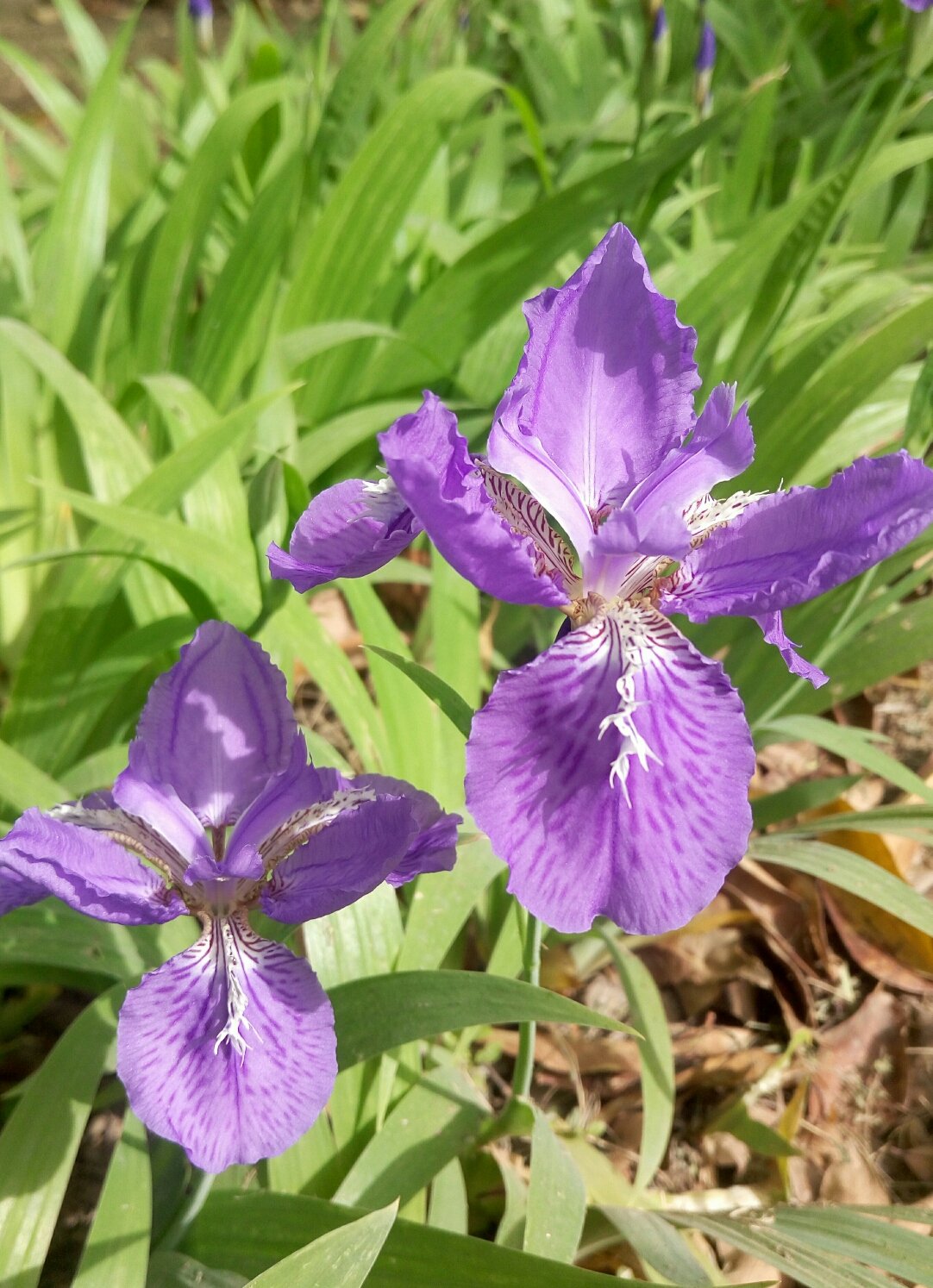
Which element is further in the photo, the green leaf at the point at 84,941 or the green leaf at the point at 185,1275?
the green leaf at the point at 84,941

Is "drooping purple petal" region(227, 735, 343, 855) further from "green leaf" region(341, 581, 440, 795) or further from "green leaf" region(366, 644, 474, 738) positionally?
"green leaf" region(341, 581, 440, 795)

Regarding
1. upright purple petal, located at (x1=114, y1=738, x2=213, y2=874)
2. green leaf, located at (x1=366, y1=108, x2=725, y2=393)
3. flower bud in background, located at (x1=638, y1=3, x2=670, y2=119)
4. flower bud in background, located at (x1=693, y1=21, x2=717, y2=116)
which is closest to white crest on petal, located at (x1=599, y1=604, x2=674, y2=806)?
upright purple petal, located at (x1=114, y1=738, x2=213, y2=874)

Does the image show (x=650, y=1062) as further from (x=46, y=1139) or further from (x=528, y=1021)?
(x=46, y=1139)

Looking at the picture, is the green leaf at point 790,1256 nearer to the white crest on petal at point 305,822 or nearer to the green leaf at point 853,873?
the green leaf at point 853,873

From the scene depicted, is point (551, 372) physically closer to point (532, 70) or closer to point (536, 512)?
point (536, 512)

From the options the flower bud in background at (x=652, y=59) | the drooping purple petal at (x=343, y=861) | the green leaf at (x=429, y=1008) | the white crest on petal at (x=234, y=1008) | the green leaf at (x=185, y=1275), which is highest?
the flower bud in background at (x=652, y=59)

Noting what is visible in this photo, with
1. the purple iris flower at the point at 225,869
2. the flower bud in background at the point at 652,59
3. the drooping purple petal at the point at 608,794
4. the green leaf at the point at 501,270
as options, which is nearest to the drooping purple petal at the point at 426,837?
the purple iris flower at the point at 225,869
